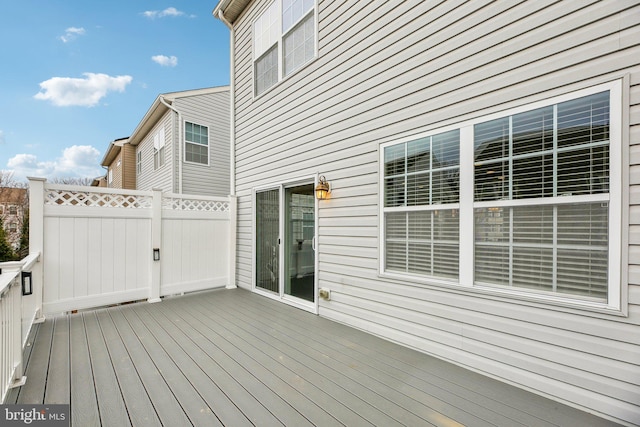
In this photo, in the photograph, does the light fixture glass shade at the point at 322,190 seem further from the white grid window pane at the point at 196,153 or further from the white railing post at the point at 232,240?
the white grid window pane at the point at 196,153

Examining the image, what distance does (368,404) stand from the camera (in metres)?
1.92

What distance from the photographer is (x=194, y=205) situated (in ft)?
17.0

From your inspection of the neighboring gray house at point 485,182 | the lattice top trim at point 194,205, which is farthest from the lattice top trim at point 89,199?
the neighboring gray house at point 485,182

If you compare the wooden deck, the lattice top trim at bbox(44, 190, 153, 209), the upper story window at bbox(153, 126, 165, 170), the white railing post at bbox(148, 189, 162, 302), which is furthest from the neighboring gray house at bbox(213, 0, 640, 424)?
the upper story window at bbox(153, 126, 165, 170)

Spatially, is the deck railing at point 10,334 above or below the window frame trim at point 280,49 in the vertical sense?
below

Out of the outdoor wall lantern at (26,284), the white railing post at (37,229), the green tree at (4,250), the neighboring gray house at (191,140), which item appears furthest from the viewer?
the neighboring gray house at (191,140)

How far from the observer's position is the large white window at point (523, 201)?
1.81 m

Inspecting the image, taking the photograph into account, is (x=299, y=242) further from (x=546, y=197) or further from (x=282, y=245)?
(x=546, y=197)

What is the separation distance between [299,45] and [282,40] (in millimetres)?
478

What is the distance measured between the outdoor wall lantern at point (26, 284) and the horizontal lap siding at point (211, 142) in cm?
572

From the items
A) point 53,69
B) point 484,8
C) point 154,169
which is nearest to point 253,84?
point 484,8

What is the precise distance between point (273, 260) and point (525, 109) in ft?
12.9

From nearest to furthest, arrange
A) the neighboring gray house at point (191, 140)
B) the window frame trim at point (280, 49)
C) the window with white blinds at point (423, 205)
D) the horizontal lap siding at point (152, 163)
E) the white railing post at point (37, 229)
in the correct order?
the window with white blinds at point (423, 205), the white railing post at point (37, 229), the window frame trim at point (280, 49), the neighboring gray house at point (191, 140), the horizontal lap siding at point (152, 163)

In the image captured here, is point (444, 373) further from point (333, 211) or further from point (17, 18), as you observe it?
point (17, 18)
